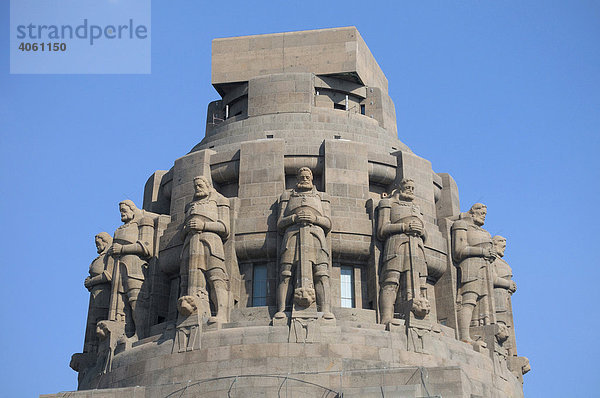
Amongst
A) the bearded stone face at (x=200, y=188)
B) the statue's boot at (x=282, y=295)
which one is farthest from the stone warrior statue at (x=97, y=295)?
the statue's boot at (x=282, y=295)

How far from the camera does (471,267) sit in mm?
36938

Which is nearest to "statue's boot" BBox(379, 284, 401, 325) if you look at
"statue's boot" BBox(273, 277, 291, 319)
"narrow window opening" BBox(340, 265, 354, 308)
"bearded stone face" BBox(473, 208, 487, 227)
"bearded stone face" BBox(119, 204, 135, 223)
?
"narrow window opening" BBox(340, 265, 354, 308)

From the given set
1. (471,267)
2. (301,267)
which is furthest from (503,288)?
(301,267)

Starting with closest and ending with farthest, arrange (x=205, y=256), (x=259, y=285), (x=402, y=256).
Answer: (x=205, y=256), (x=402, y=256), (x=259, y=285)

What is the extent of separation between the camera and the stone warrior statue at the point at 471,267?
3644 cm

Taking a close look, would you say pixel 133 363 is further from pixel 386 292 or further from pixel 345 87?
pixel 345 87

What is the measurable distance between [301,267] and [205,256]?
355 cm

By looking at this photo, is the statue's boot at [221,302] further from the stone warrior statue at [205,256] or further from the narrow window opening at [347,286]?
the narrow window opening at [347,286]

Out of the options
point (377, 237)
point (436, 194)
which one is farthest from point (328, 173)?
point (436, 194)

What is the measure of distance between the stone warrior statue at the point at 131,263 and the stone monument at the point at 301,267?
53 millimetres

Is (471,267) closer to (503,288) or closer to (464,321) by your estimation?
(464,321)

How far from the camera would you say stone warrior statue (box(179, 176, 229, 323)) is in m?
33.2

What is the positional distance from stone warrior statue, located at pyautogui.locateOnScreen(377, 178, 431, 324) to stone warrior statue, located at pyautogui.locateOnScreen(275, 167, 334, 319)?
2171 mm

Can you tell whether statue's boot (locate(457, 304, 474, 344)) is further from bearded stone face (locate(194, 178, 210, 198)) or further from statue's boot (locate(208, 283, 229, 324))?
bearded stone face (locate(194, 178, 210, 198))
